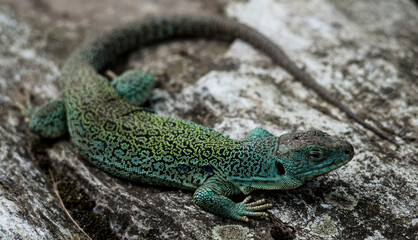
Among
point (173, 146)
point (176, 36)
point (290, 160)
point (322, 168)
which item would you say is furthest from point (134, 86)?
point (322, 168)

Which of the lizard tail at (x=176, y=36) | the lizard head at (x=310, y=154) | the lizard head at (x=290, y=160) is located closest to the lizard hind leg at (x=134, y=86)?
the lizard tail at (x=176, y=36)

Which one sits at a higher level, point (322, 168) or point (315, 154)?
point (315, 154)

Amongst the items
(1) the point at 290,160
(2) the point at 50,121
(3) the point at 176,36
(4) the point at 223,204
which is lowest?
(4) the point at 223,204

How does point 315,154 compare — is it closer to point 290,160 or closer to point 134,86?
point 290,160

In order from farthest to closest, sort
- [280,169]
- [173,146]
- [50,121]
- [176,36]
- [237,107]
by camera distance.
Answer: [176,36] < [237,107] < [50,121] < [173,146] < [280,169]

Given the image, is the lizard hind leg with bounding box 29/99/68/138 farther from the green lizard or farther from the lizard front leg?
the lizard front leg
